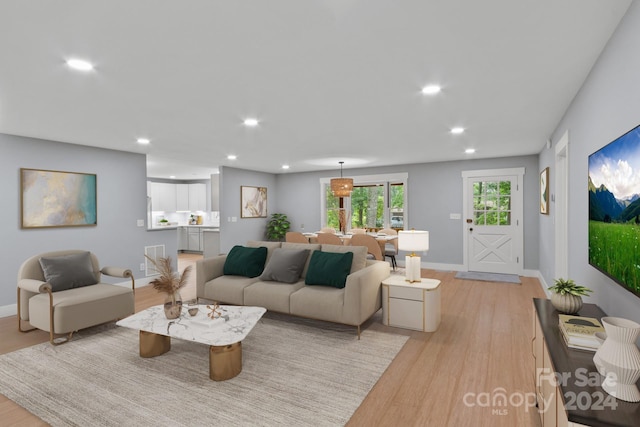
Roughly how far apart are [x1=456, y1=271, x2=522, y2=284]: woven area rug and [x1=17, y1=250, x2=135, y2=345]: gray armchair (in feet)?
18.2

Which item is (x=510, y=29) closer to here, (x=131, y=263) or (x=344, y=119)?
(x=344, y=119)

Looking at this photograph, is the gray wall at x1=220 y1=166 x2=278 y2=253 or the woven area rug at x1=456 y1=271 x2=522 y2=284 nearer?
the woven area rug at x1=456 y1=271 x2=522 y2=284

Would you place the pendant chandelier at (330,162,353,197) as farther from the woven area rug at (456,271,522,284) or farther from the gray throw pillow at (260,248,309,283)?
the woven area rug at (456,271,522,284)

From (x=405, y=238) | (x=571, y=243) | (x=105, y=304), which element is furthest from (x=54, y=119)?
(x=571, y=243)

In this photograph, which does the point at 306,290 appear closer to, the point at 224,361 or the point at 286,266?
the point at 286,266

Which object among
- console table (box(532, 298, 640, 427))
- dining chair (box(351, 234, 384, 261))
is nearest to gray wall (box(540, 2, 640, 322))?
console table (box(532, 298, 640, 427))

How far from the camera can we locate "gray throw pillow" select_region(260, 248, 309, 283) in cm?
402

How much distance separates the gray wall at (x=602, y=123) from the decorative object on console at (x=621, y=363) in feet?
1.68

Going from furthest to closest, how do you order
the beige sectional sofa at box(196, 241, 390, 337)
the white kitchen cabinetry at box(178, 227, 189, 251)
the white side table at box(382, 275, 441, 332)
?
the white kitchen cabinetry at box(178, 227, 189, 251) → the white side table at box(382, 275, 441, 332) → the beige sectional sofa at box(196, 241, 390, 337)

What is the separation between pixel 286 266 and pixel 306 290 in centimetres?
49

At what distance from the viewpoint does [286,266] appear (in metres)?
4.05

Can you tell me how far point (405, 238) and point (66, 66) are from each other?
336 centimetres

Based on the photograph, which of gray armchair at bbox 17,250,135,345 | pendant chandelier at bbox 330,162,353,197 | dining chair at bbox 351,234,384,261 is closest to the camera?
gray armchair at bbox 17,250,135,345

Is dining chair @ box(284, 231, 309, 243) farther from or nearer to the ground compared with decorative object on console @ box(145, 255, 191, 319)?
farther from the ground
